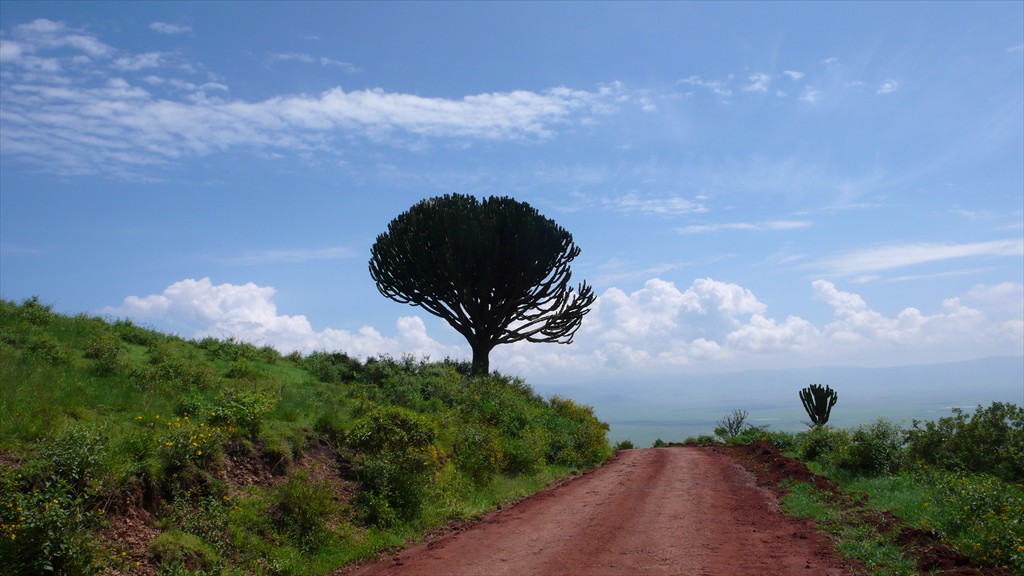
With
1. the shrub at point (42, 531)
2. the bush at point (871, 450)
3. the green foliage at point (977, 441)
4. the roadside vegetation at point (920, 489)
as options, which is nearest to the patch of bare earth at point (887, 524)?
the roadside vegetation at point (920, 489)

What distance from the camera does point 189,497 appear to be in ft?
26.8

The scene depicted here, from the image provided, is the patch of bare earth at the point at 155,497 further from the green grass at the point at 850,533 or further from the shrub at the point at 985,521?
the shrub at the point at 985,521

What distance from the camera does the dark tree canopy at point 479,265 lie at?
2545cm

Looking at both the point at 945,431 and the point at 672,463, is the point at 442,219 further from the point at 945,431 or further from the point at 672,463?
the point at 945,431

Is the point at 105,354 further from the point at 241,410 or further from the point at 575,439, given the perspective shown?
the point at 575,439

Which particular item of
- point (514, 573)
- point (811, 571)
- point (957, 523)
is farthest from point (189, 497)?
point (957, 523)

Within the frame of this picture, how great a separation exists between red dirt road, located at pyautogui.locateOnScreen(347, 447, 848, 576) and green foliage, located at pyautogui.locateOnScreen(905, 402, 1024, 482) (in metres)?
5.36

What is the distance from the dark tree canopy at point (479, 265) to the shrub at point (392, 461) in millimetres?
13030

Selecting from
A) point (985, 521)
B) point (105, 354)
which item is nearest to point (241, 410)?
point (105, 354)

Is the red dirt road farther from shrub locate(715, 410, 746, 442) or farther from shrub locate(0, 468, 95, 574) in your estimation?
shrub locate(715, 410, 746, 442)

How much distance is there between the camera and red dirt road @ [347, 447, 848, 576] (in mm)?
7520

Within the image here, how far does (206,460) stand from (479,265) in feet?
57.3

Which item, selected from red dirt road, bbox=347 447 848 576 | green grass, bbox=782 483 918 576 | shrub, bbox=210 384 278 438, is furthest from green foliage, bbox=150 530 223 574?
green grass, bbox=782 483 918 576

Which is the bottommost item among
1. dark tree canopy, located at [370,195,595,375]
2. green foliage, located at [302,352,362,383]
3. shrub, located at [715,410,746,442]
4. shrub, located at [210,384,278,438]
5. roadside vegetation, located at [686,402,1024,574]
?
shrub, located at [715,410,746,442]
